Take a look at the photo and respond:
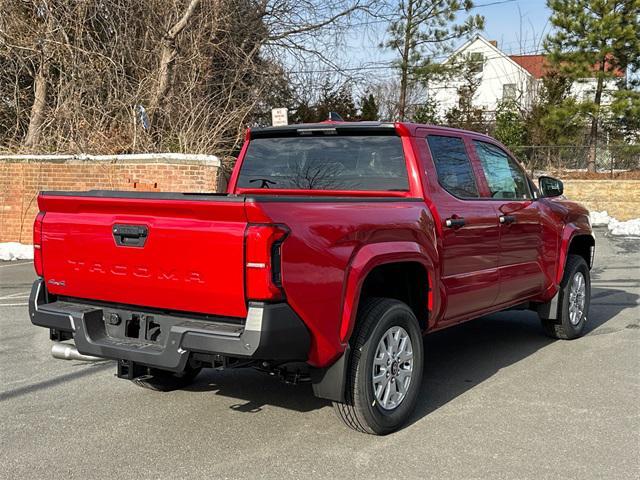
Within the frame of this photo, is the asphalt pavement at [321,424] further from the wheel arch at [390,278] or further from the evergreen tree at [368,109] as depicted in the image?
the evergreen tree at [368,109]

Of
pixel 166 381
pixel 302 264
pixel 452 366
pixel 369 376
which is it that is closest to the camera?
pixel 302 264

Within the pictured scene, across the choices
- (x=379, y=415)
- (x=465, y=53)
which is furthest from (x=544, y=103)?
(x=379, y=415)

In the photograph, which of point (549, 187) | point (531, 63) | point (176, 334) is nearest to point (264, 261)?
point (176, 334)

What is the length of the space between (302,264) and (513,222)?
9.10 feet

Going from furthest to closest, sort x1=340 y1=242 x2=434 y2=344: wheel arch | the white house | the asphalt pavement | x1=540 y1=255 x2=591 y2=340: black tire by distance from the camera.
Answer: the white house
x1=540 y1=255 x2=591 y2=340: black tire
x1=340 y1=242 x2=434 y2=344: wheel arch
the asphalt pavement

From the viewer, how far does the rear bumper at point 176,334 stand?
11.5 ft

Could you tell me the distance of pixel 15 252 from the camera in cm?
1353

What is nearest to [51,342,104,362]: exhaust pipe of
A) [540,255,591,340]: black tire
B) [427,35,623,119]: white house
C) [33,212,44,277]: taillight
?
[33,212,44,277]: taillight

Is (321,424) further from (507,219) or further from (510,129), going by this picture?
(510,129)

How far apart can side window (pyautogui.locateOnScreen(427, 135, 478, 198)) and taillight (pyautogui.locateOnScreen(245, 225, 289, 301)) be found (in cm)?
195

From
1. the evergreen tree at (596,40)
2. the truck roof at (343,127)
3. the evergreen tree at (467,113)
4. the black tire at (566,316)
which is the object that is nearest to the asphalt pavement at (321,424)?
the black tire at (566,316)

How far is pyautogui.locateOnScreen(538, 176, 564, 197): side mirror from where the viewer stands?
6.58 metres

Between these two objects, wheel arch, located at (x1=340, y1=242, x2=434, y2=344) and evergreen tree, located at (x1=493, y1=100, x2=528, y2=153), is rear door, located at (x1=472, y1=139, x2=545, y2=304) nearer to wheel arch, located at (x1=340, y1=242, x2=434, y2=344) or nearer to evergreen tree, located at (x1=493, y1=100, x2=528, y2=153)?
wheel arch, located at (x1=340, y1=242, x2=434, y2=344)

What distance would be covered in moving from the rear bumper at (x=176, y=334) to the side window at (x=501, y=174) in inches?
110
